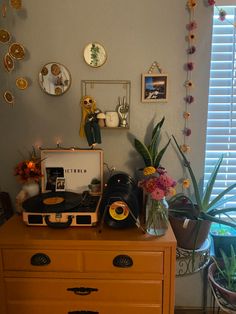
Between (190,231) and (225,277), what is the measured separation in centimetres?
40

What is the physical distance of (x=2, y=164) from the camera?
154 cm

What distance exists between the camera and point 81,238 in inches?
44.6

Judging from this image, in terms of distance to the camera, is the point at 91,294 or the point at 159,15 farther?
the point at 159,15

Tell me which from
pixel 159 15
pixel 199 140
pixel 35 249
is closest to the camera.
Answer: pixel 35 249

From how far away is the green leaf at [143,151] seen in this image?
138cm

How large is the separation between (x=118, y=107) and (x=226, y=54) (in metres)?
0.71

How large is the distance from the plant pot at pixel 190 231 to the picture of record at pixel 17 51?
123 cm

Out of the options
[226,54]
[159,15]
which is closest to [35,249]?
[159,15]

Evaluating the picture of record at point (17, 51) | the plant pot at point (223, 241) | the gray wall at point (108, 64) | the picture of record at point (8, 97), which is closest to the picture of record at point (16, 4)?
the gray wall at point (108, 64)

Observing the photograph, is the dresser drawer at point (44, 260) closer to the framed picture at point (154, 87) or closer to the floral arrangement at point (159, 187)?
the floral arrangement at point (159, 187)

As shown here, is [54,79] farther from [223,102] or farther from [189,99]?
[223,102]

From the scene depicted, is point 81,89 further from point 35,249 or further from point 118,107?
point 35,249

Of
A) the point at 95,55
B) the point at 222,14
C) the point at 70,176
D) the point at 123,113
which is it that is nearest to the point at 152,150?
the point at 123,113

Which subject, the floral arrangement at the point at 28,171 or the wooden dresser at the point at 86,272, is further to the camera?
the floral arrangement at the point at 28,171
